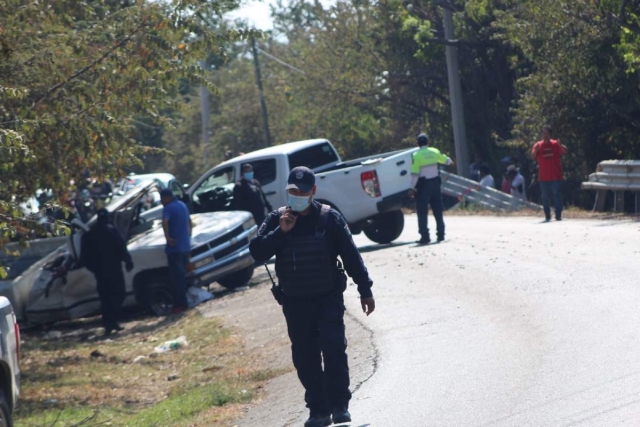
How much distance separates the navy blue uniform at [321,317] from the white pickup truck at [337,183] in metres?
11.2

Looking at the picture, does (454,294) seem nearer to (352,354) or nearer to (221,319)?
(352,354)

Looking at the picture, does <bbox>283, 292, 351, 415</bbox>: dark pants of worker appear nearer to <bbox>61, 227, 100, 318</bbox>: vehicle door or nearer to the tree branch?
the tree branch

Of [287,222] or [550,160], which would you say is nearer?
[287,222]

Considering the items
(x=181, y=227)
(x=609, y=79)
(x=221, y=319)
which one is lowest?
(x=221, y=319)

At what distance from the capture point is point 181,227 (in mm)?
15984

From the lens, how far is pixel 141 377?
1255 centimetres

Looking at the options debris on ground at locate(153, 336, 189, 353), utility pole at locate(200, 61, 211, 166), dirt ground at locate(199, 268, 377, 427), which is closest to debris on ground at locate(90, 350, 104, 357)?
debris on ground at locate(153, 336, 189, 353)

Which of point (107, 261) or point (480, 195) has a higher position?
point (107, 261)

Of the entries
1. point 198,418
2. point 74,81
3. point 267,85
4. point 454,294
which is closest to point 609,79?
point 454,294

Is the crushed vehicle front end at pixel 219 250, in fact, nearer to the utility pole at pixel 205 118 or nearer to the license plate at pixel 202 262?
the license plate at pixel 202 262

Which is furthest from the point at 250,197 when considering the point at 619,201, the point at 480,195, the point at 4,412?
the point at 4,412

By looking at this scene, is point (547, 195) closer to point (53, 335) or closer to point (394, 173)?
point (394, 173)

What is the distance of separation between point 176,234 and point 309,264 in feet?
30.2

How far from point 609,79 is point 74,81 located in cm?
1522
